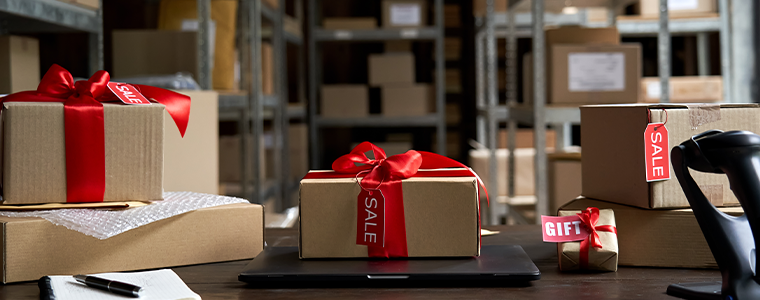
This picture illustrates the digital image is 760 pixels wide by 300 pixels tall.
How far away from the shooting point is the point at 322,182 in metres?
0.71

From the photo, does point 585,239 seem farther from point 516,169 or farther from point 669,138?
point 516,169

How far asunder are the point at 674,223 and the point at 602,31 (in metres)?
1.30

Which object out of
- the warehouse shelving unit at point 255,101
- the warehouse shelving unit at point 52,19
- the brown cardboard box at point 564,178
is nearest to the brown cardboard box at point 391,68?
the warehouse shelving unit at point 255,101

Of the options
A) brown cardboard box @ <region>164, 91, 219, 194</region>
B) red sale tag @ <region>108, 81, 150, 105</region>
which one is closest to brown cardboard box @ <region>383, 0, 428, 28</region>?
brown cardboard box @ <region>164, 91, 219, 194</region>

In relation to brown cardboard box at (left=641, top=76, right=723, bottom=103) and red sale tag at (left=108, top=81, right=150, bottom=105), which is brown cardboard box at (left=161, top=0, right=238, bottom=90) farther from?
brown cardboard box at (left=641, top=76, right=723, bottom=103)

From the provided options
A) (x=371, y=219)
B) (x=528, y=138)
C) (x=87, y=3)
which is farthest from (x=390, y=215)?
(x=528, y=138)

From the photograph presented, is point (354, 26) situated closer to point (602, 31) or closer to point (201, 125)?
point (602, 31)

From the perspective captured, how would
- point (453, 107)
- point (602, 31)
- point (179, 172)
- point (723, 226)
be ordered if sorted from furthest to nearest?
1. point (453, 107)
2. point (602, 31)
3. point (179, 172)
4. point (723, 226)

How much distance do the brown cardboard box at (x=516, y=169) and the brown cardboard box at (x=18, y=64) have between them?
1.88 metres

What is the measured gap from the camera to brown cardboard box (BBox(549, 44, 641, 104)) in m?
1.83

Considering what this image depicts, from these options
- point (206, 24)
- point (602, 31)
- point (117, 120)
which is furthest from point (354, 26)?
point (117, 120)

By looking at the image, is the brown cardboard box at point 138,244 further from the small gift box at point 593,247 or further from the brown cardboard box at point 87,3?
the brown cardboard box at point 87,3

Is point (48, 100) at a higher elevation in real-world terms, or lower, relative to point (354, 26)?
lower

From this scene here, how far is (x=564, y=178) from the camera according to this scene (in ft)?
6.24
